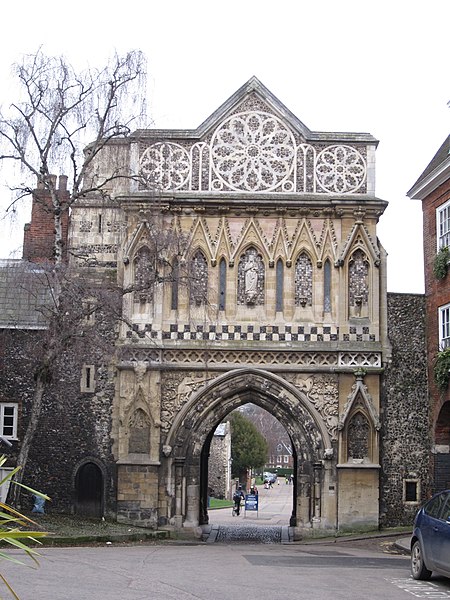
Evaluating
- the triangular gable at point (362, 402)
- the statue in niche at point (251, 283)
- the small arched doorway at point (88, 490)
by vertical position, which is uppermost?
the statue in niche at point (251, 283)

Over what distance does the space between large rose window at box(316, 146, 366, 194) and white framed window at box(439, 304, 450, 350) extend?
4177 millimetres

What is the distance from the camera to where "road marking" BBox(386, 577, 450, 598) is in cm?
1241

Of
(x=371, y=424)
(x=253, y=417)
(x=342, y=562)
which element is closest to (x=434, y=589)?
(x=342, y=562)

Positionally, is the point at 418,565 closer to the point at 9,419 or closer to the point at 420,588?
the point at 420,588

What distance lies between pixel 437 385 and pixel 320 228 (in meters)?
5.27

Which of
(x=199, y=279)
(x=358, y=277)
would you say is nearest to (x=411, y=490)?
(x=358, y=277)

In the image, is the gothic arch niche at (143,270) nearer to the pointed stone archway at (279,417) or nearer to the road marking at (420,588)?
the pointed stone archway at (279,417)

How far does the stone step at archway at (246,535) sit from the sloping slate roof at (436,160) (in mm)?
10076

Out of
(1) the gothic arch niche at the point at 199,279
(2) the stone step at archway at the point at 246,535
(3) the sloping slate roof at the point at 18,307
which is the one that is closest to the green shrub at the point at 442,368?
(2) the stone step at archway at the point at 246,535

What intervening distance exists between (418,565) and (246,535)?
13.5m

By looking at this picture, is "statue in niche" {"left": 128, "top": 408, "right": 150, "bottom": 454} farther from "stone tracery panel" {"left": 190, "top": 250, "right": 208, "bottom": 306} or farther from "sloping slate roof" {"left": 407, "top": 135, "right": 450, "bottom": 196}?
"sloping slate roof" {"left": 407, "top": 135, "right": 450, "bottom": 196}

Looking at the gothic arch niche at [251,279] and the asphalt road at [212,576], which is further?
the gothic arch niche at [251,279]

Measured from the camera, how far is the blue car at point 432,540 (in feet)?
42.1

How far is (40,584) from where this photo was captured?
12477 mm
